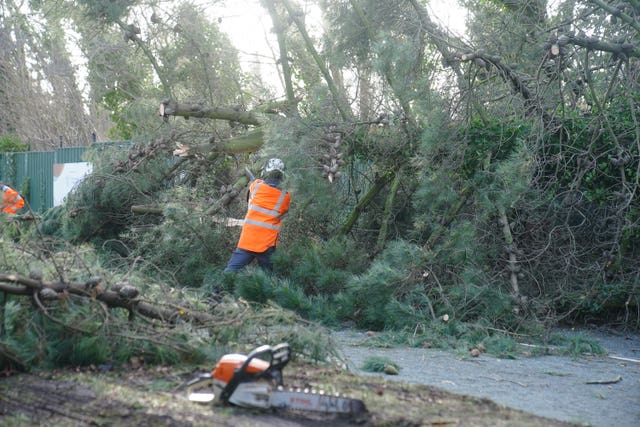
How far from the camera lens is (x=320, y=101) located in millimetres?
9031

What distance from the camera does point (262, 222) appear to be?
8.83 meters

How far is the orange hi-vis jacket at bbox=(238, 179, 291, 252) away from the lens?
8805 mm

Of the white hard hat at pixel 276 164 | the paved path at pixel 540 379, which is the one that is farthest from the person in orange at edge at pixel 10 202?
the paved path at pixel 540 379

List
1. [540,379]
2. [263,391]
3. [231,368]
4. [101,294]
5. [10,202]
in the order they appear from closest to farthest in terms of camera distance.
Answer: [263,391], [231,368], [101,294], [540,379], [10,202]

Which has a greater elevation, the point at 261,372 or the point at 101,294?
the point at 101,294

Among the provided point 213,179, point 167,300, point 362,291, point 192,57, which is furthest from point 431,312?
point 192,57

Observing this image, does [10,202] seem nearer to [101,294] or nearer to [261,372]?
[101,294]

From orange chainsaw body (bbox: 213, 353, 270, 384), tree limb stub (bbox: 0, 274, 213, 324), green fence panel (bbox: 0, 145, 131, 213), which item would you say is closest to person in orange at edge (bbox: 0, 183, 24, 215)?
tree limb stub (bbox: 0, 274, 213, 324)

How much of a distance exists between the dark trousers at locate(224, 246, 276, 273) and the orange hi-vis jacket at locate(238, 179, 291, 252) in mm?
87

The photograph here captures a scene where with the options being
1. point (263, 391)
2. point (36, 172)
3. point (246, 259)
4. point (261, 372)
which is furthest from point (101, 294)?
point (36, 172)

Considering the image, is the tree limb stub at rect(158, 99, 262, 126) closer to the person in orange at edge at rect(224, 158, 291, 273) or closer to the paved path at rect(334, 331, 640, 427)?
the person in orange at edge at rect(224, 158, 291, 273)

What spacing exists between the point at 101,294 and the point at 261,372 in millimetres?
1632

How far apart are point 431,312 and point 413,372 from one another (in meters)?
1.87

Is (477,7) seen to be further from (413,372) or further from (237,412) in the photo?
(237,412)
